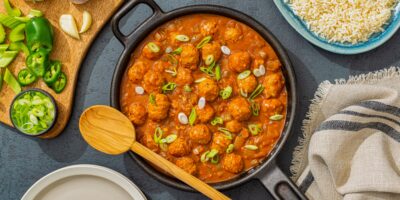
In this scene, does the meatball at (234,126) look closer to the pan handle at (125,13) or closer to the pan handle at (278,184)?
the pan handle at (278,184)

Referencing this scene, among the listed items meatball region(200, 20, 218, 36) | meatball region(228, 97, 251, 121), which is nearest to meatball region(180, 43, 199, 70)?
meatball region(200, 20, 218, 36)

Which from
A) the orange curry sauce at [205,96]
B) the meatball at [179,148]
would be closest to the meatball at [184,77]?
the orange curry sauce at [205,96]

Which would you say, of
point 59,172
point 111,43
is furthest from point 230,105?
point 59,172

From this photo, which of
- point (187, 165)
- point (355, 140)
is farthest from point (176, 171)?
point (355, 140)

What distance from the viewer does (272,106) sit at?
3533 millimetres

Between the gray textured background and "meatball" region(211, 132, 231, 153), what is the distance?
35cm

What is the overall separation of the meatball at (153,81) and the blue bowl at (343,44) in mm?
847

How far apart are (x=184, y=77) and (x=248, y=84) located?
1.27 feet

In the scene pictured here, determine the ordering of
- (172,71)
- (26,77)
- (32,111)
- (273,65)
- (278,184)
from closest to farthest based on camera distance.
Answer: (278,184), (273,65), (172,71), (32,111), (26,77)

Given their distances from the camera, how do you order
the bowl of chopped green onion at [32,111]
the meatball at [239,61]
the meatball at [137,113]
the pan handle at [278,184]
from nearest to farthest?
1. the pan handle at [278,184]
2. the meatball at [239,61]
3. the meatball at [137,113]
4. the bowl of chopped green onion at [32,111]

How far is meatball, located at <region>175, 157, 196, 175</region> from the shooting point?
3.60 m

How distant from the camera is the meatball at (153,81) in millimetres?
3604

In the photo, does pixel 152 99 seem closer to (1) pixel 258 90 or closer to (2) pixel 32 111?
(1) pixel 258 90

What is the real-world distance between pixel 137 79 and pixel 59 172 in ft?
2.54
